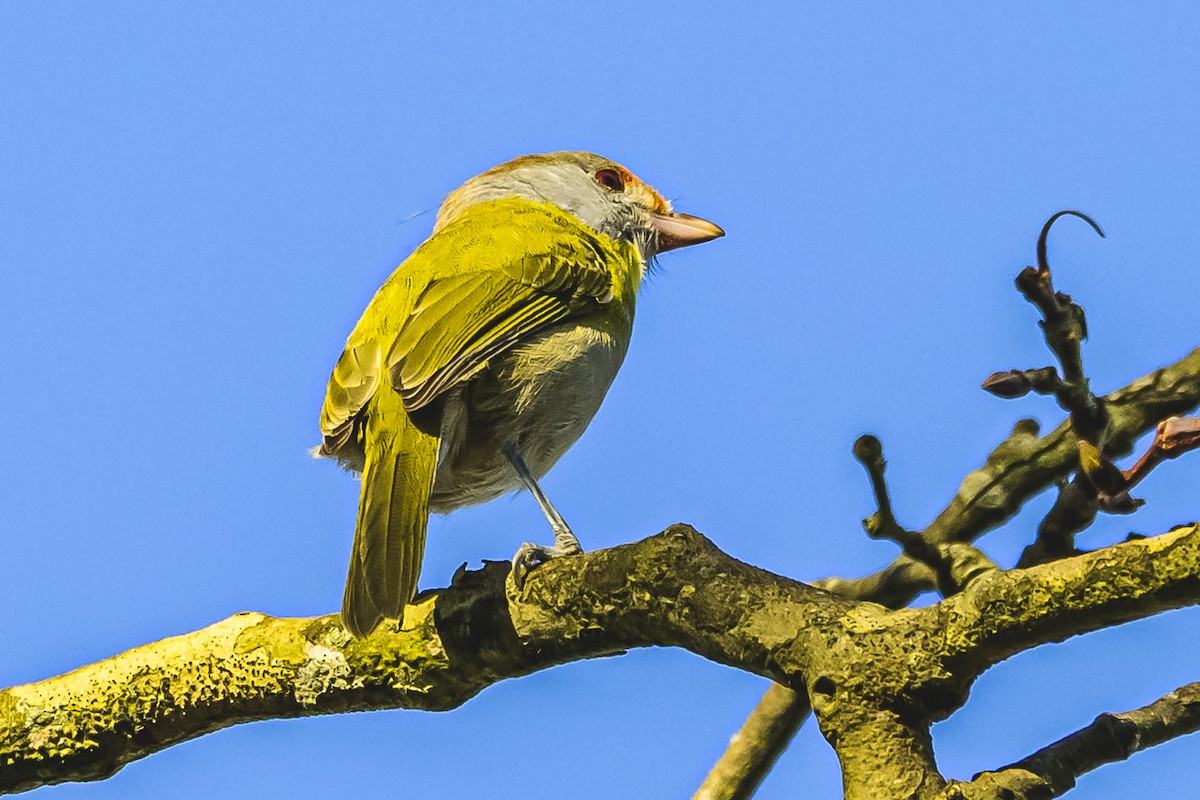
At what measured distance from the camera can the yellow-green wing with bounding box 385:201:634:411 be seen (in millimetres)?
4297

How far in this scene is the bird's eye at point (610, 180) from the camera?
6.22m

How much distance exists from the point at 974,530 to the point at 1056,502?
3.28ft

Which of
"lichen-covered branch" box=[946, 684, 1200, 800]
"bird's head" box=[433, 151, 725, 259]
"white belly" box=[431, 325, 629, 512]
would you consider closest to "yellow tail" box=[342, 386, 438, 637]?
"white belly" box=[431, 325, 629, 512]

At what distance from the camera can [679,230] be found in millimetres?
6133

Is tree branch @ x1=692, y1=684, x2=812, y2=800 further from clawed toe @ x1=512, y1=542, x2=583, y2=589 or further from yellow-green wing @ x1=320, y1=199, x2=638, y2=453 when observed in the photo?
yellow-green wing @ x1=320, y1=199, x2=638, y2=453

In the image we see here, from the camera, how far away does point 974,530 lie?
3846mm

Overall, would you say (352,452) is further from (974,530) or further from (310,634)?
(974,530)

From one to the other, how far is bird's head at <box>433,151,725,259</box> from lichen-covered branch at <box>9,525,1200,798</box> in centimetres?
266

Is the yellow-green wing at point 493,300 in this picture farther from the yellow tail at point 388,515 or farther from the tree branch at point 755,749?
the tree branch at point 755,749

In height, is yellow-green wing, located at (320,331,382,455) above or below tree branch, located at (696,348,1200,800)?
above

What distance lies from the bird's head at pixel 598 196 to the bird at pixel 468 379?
51 centimetres

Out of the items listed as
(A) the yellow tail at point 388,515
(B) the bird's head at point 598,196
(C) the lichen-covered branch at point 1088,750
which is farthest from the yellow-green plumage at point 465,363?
(C) the lichen-covered branch at point 1088,750

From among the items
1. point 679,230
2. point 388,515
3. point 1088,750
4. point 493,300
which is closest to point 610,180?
point 679,230

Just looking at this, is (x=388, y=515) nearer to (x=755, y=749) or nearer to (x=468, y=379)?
(x=468, y=379)
